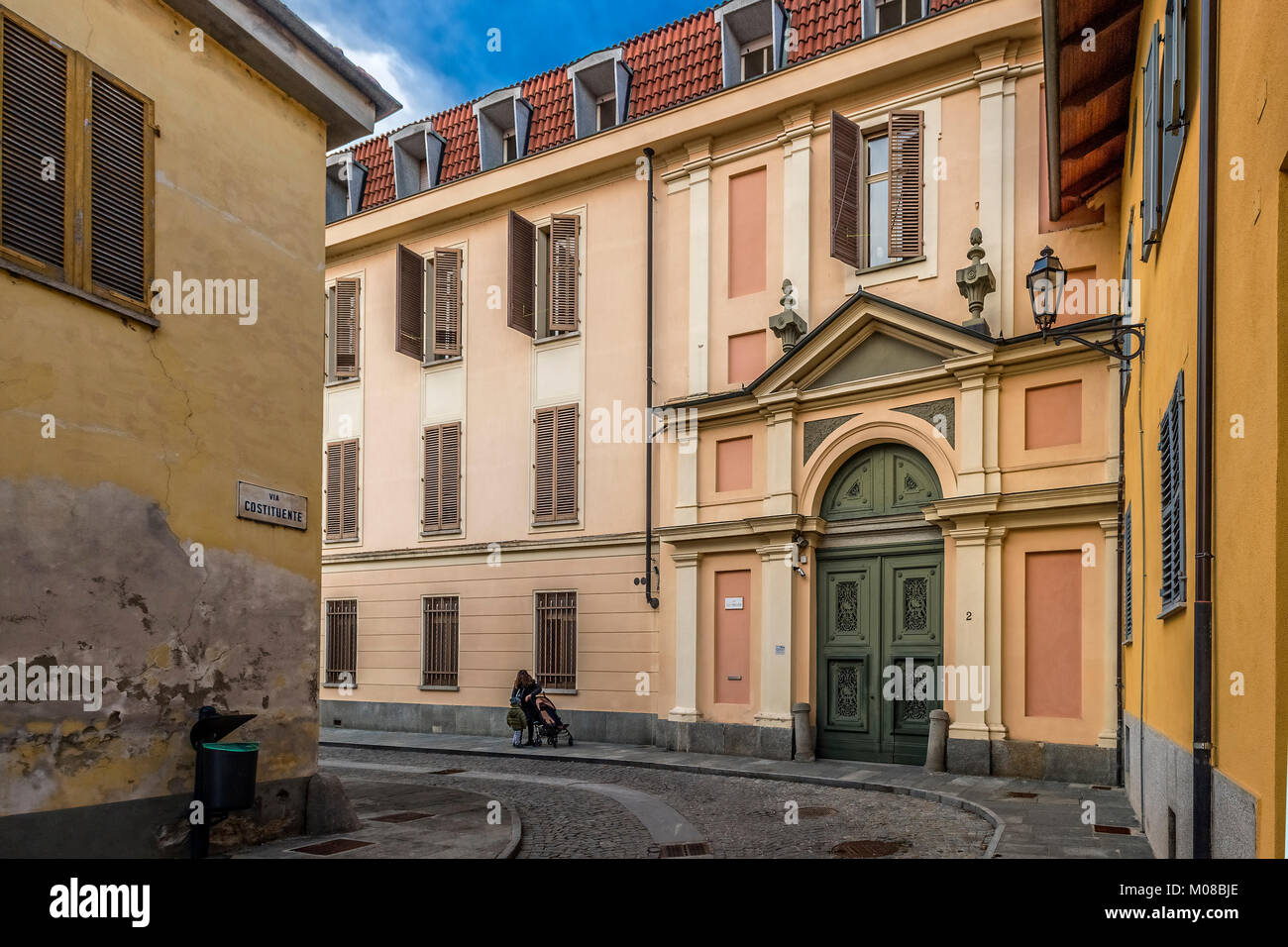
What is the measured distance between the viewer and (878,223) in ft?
55.7

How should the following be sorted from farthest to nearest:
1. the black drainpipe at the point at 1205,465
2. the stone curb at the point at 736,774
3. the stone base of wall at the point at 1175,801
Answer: the stone curb at the point at 736,774, the black drainpipe at the point at 1205,465, the stone base of wall at the point at 1175,801

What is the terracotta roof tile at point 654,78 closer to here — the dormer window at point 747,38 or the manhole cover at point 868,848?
the dormer window at point 747,38

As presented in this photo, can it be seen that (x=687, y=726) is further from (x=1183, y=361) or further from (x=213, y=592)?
Result: (x=1183, y=361)

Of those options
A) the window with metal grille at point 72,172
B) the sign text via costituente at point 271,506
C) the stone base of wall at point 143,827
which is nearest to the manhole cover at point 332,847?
the stone base of wall at point 143,827

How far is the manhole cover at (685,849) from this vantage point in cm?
937

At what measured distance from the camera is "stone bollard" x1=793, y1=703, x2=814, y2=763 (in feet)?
53.6

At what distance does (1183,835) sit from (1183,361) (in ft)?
9.00

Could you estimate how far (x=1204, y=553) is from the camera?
5414 millimetres

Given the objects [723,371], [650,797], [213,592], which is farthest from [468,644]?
[213,592]

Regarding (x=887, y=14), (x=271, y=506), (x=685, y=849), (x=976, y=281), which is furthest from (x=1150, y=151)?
(x=887, y=14)

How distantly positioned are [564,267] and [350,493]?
7020 mm

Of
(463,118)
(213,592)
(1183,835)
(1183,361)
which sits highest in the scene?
(463,118)

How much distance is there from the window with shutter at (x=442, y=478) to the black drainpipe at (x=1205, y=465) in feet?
56.5

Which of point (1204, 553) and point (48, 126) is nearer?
point (1204, 553)
